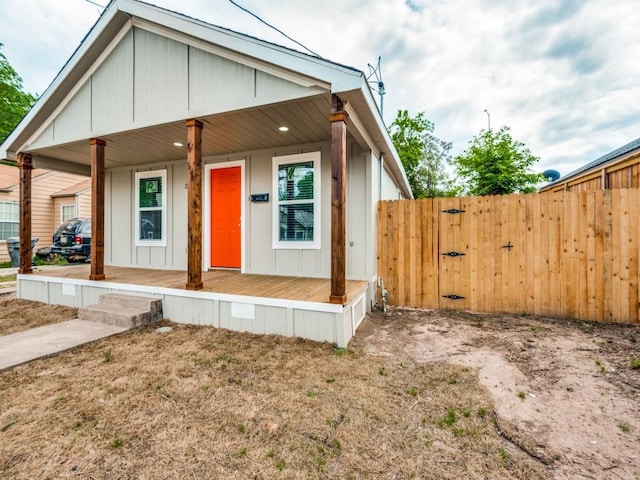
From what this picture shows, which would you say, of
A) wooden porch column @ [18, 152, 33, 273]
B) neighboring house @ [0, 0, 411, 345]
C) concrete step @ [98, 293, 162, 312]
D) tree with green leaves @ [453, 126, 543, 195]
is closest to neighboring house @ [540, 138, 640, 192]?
neighboring house @ [0, 0, 411, 345]

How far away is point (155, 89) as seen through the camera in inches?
160

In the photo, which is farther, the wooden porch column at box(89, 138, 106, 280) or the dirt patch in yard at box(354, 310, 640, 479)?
the wooden porch column at box(89, 138, 106, 280)

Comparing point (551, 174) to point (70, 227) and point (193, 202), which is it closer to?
point (193, 202)

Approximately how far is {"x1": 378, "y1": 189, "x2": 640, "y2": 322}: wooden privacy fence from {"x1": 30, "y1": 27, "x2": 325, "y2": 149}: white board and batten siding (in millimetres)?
2634

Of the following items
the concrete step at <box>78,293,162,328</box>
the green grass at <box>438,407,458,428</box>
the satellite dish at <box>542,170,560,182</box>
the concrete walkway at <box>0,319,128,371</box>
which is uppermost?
the satellite dish at <box>542,170,560,182</box>

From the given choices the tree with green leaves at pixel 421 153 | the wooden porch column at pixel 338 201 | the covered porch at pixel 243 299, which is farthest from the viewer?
the tree with green leaves at pixel 421 153

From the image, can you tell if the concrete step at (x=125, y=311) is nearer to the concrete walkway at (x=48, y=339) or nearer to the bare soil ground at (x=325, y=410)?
the concrete walkway at (x=48, y=339)

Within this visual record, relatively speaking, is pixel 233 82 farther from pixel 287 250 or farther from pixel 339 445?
pixel 339 445

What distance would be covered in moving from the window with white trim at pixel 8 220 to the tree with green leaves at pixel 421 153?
18.3 metres

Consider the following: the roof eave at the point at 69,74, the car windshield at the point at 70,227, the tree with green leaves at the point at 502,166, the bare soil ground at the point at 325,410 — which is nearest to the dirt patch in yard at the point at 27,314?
the bare soil ground at the point at 325,410

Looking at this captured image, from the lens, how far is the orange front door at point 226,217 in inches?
218

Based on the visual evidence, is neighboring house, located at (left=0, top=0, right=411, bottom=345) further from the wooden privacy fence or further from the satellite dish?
the satellite dish

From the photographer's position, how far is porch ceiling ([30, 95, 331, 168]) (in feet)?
12.3

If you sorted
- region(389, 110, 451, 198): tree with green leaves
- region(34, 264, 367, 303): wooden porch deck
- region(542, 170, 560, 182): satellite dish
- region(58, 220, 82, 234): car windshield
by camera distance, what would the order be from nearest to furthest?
region(34, 264, 367, 303): wooden porch deck → region(58, 220, 82, 234): car windshield → region(542, 170, 560, 182): satellite dish → region(389, 110, 451, 198): tree with green leaves
